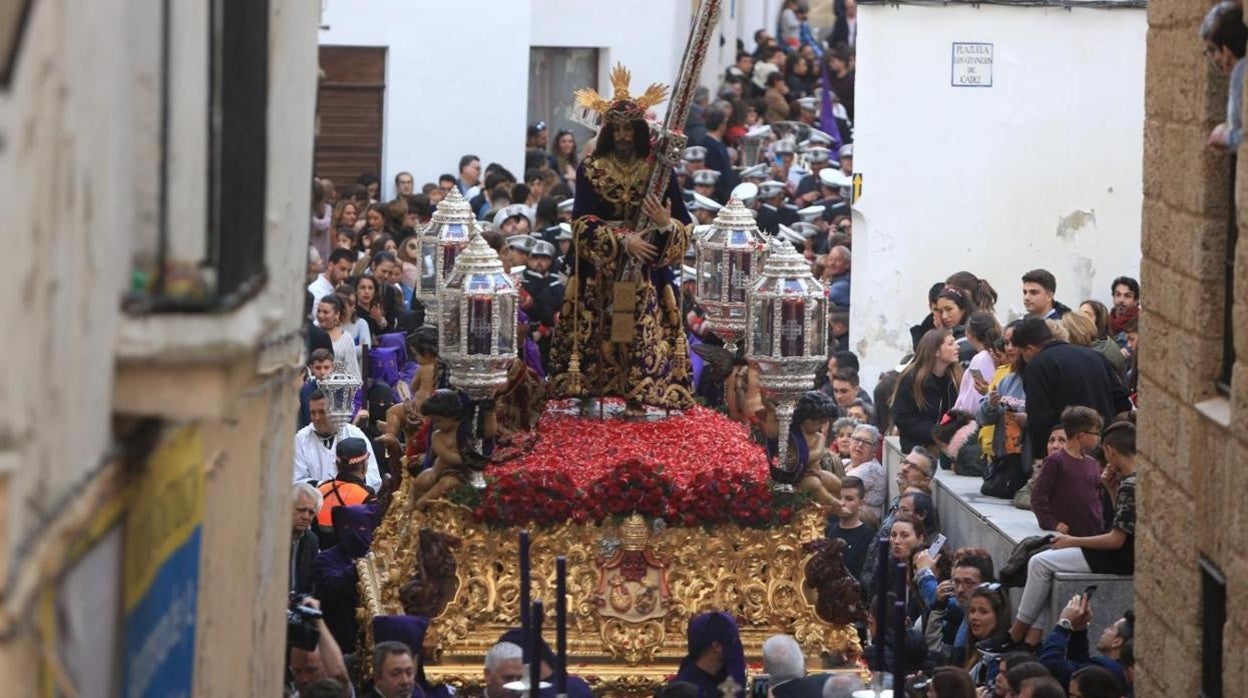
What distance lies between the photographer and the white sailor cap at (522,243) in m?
17.5

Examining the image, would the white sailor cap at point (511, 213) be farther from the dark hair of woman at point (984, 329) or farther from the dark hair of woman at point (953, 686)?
the dark hair of woman at point (953, 686)

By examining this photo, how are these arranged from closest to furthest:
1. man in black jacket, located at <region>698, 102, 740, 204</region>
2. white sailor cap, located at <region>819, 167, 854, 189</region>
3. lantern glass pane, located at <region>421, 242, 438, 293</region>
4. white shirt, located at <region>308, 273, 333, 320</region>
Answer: lantern glass pane, located at <region>421, 242, 438, 293</region> → white shirt, located at <region>308, 273, 333, 320</region> → white sailor cap, located at <region>819, 167, 854, 189</region> → man in black jacket, located at <region>698, 102, 740, 204</region>

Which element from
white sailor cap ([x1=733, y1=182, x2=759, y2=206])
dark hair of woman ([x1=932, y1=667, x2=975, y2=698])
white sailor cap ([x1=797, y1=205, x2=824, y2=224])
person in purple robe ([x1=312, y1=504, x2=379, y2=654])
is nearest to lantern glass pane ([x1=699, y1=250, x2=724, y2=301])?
person in purple robe ([x1=312, y1=504, x2=379, y2=654])

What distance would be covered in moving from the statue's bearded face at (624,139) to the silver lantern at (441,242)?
2.17 m

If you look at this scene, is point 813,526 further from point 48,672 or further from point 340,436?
point 48,672

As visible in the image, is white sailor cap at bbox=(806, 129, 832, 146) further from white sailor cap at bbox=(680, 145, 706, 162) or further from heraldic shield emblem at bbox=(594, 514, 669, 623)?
heraldic shield emblem at bbox=(594, 514, 669, 623)

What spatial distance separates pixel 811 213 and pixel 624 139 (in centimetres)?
1046

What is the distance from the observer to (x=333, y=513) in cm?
1246

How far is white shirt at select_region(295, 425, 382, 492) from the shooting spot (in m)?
13.6

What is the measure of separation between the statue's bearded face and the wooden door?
13907mm

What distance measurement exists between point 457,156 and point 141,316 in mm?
21631

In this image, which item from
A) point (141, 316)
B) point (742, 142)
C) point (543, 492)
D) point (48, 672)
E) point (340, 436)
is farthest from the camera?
point (742, 142)

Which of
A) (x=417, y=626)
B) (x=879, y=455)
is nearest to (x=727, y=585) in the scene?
(x=417, y=626)

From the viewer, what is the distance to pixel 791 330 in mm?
11484
